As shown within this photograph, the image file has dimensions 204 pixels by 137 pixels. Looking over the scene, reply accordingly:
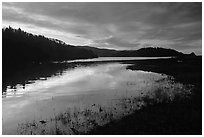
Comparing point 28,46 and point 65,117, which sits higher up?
point 28,46

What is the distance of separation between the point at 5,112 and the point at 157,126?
1341cm

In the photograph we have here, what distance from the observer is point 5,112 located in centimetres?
1997

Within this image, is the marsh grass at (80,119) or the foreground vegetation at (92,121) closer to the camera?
the foreground vegetation at (92,121)

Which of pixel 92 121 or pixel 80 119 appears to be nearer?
pixel 92 121

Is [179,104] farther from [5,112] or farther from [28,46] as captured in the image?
[28,46]

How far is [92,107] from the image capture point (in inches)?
784

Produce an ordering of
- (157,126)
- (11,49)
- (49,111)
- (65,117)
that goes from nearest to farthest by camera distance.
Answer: (157,126)
(65,117)
(49,111)
(11,49)

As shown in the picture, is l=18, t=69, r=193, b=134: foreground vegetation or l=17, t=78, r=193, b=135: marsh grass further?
l=17, t=78, r=193, b=135: marsh grass

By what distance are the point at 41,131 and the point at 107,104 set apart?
7.80 metres

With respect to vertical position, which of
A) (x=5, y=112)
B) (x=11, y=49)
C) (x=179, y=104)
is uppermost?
(x=11, y=49)

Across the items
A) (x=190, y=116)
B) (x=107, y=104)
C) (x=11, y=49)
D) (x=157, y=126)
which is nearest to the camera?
(x=157, y=126)

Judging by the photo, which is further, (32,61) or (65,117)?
(32,61)

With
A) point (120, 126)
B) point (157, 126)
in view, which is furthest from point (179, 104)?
point (120, 126)

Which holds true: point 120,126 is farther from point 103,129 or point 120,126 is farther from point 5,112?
point 5,112
